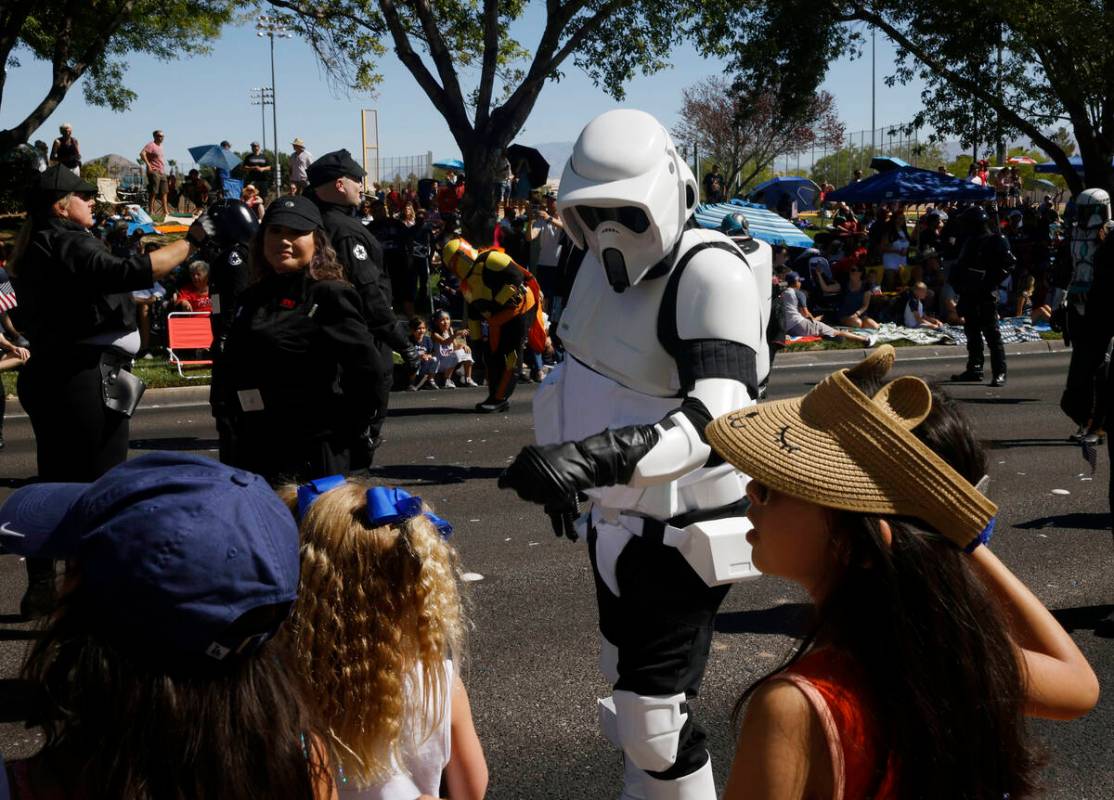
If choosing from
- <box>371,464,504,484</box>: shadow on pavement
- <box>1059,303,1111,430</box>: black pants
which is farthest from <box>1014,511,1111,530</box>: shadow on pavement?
<box>371,464,504,484</box>: shadow on pavement

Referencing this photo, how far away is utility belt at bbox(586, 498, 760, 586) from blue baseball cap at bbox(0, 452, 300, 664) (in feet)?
5.28

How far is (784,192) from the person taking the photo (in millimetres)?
32344

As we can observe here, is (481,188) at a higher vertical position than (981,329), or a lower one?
higher

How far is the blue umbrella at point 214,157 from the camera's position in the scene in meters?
28.7

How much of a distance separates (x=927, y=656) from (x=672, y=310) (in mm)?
1615

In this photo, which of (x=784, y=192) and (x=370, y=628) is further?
(x=784, y=192)

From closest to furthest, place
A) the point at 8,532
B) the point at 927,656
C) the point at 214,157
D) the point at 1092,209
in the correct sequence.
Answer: the point at 8,532 → the point at 927,656 → the point at 1092,209 → the point at 214,157

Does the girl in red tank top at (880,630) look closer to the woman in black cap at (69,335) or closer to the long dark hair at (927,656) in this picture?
the long dark hair at (927,656)

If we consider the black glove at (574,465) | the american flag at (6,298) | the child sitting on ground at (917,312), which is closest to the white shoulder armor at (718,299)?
the black glove at (574,465)

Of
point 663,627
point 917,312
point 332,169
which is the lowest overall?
point 917,312

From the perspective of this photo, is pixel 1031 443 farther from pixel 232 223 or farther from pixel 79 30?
pixel 79 30

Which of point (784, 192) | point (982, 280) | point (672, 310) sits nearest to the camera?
point (672, 310)

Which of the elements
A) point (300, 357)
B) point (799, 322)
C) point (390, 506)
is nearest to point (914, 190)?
point (799, 322)

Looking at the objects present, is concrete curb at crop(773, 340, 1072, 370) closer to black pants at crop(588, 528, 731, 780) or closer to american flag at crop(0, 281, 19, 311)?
american flag at crop(0, 281, 19, 311)
